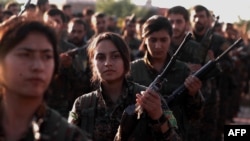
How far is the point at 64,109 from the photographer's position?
7.45 m

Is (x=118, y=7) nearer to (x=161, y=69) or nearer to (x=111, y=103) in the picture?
(x=161, y=69)

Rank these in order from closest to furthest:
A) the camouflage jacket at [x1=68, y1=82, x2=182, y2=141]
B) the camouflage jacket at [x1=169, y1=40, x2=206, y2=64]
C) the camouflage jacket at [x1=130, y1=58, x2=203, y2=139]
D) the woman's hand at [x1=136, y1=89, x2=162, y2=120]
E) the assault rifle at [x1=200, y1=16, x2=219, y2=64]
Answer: the woman's hand at [x1=136, y1=89, x2=162, y2=120], the camouflage jacket at [x1=68, y1=82, x2=182, y2=141], the camouflage jacket at [x1=130, y1=58, x2=203, y2=139], the camouflage jacket at [x1=169, y1=40, x2=206, y2=64], the assault rifle at [x1=200, y1=16, x2=219, y2=64]

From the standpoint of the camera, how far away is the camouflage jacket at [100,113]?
13.3ft

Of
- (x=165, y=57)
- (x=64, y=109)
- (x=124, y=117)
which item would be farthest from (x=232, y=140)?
(x=124, y=117)

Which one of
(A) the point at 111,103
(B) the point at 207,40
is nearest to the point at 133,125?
(A) the point at 111,103

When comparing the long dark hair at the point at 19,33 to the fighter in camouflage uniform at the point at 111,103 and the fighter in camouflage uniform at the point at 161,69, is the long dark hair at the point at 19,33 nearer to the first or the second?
the fighter in camouflage uniform at the point at 111,103

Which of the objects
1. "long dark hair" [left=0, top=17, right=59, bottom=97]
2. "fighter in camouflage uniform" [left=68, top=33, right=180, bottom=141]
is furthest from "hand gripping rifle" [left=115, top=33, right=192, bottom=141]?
"long dark hair" [left=0, top=17, right=59, bottom=97]

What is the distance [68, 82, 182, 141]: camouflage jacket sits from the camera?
407cm

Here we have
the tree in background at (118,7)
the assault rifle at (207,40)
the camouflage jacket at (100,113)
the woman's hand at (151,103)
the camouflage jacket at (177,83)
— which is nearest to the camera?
the woman's hand at (151,103)

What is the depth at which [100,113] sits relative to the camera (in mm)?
4094

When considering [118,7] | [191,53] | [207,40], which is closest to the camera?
[191,53]

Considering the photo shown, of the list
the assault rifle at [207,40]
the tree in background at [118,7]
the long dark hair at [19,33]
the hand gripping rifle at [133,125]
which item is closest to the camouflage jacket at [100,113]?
the hand gripping rifle at [133,125]

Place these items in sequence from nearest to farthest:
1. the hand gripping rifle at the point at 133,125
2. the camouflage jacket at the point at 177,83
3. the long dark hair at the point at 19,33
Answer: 1. the long dark hair at the point at 19,33
2. the hand gripping rifle at the point at 133,125
3. the camouflage jacket at the point at 177,83

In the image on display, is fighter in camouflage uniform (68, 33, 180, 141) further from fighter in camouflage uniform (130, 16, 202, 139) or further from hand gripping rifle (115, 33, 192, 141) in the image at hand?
fighter in camouflage uniform (130, 16, 202, 139)
